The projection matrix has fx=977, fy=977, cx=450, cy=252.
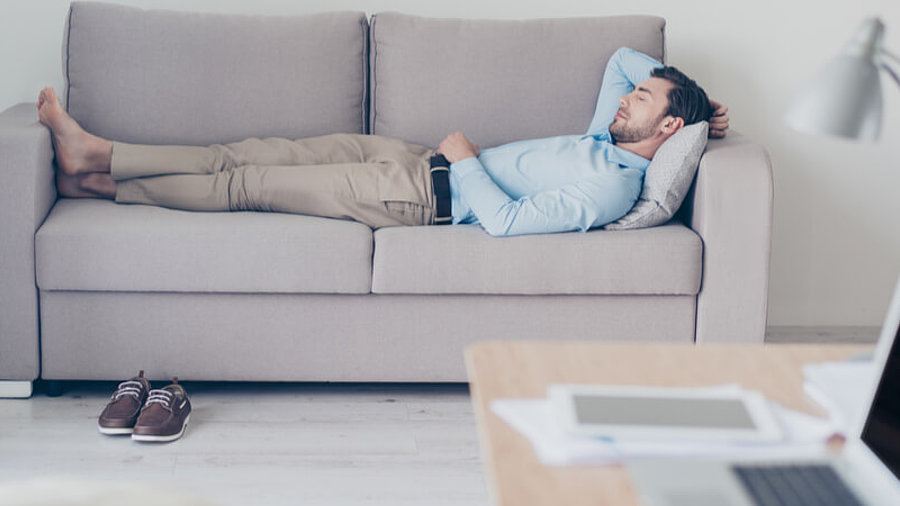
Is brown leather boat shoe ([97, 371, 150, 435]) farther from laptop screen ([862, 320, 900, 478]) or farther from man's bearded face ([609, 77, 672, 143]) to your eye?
laptop screen ([862, 320, 900, 478])

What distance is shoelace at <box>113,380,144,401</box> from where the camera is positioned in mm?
2322

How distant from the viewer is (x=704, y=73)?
324 centimetres

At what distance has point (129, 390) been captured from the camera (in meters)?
2.34

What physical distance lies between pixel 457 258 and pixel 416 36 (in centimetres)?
86

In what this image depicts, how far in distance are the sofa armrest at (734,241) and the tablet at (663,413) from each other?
1.33 m

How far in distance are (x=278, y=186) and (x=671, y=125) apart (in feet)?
3.51

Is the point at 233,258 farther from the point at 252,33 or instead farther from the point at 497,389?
the point at 497,389

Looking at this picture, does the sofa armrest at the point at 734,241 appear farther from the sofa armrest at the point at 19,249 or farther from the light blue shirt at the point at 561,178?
the sofa armrest at the point at 19,249

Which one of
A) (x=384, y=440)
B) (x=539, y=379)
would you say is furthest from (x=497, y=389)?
(x=384, y=440)

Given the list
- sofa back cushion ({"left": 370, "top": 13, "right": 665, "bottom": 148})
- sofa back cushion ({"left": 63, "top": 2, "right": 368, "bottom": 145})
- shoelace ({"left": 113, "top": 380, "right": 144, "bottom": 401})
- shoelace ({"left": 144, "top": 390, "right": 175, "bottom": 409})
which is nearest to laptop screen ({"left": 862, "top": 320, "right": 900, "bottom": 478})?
shoelace ({"left": 144, "top": 390, "right": 175, "bottom": 409})

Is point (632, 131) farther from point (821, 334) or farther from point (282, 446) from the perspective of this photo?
point (282, 446)

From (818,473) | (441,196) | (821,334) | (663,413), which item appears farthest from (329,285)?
(821,334)

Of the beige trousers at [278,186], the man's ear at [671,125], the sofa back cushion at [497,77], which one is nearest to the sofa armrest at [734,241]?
the man's ear at [671,125]

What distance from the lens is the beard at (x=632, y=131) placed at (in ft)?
8.75
